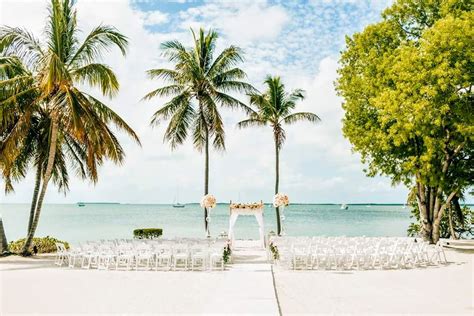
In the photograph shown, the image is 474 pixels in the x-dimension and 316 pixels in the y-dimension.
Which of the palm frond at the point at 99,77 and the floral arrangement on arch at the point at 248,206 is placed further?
the floral arrangement on arch at the point at 248,206

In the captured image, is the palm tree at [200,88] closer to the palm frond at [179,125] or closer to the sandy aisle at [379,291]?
the palm frond at [179,125]

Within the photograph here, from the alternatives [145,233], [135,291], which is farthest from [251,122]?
[135,291]

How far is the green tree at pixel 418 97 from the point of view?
1788 centimetres

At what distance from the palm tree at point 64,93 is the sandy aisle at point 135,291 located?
4718 mm

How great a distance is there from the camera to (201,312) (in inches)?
340

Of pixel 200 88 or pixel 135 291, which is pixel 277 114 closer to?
pixel 200 88

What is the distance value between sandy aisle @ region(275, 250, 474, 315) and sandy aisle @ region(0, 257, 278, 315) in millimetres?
704

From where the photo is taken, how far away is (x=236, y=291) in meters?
10.5

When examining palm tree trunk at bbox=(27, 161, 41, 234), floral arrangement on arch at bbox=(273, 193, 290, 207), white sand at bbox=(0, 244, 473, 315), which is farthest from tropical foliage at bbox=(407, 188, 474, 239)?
palm tree trunk at bbox=(27, 161, 41, 234)

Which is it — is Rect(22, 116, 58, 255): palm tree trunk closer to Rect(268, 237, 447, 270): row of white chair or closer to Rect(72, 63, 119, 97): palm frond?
Rect(72, 63, 119, 97): palm frond

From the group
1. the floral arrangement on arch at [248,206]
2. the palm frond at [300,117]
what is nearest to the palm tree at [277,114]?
the palm frond at [300,117]

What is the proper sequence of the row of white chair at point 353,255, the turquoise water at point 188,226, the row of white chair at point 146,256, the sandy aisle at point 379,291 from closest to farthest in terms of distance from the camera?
the sandy aisle at point 379,291, the row of white chair at point 146,256, the row of white chair at point 353,255, the turquoise water at point 188,226

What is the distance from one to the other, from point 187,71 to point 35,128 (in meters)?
9.20

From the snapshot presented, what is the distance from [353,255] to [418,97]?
764 centimetres
